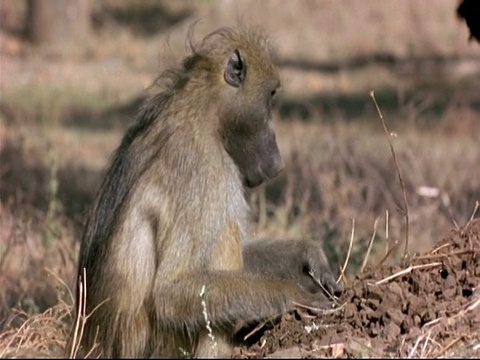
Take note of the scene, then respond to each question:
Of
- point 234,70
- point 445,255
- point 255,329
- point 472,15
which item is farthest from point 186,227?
point 472,15

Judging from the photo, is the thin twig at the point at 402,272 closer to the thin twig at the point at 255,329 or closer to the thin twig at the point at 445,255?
the thin twig at the point at 445,255

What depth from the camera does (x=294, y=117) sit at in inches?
656

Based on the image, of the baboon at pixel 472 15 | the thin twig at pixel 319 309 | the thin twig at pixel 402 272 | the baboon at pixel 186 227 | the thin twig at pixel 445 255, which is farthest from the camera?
the baboon at pixel 472 15

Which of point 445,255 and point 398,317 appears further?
point 445,255

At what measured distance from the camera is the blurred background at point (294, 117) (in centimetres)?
959

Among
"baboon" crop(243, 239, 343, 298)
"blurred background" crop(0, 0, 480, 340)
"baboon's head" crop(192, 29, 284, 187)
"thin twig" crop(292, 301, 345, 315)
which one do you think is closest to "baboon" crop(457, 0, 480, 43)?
"blurred background" crop(0, 0, 480, 340)

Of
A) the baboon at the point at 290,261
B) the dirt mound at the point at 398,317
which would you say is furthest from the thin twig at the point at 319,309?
the baboon at the point at 290,261

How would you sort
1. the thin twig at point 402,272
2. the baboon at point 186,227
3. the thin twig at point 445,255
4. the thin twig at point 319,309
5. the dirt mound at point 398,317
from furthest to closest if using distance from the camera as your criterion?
the thin twig at point 445,255, the thin twig at point 402,272, the thin twig at point 319,309, the baboon at point 186,227, the dirt mound at point 398,317

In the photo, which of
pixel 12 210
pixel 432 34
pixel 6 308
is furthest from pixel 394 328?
pixel 432 34

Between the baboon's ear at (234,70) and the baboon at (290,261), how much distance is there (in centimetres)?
77

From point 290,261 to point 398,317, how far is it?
2.70ft

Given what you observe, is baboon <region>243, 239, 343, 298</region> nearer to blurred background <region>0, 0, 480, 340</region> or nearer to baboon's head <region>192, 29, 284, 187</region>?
baboon's head <region>192, 29, 284, 187</region>

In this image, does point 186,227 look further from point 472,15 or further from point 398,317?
point 472,15

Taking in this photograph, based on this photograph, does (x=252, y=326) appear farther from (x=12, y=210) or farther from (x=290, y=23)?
(x=290, y=23)
